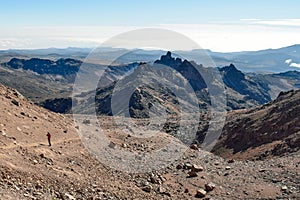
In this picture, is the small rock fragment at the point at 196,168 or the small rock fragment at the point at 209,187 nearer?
the small rock fragment at the point at 209,187

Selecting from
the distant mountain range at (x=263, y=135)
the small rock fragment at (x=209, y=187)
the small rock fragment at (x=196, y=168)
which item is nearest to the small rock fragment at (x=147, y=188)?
the small rock fragment at (x=209, y=187)

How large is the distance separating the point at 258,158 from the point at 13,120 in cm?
2804

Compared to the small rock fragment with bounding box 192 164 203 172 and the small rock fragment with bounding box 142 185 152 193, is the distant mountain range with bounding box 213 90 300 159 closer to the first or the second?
the small rock fragment with bounding box 192 164 203 172

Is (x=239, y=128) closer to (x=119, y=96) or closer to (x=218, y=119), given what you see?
(x=218, y=119)

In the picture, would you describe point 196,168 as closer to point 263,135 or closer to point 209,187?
point 209,187

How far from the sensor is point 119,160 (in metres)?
29.7

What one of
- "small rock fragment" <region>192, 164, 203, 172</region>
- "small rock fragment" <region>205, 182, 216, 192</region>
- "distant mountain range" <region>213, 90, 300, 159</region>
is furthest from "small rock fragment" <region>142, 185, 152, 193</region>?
"distant mountain range" <region>213, 90, 300, 159</region>

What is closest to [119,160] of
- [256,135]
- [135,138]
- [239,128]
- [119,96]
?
[135,138]

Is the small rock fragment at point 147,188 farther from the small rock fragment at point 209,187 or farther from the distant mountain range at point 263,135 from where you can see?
the distant mountain range at point 263,135

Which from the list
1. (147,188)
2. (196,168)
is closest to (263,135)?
(196,168)

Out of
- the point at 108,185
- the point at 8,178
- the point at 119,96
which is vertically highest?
the point at 8,178

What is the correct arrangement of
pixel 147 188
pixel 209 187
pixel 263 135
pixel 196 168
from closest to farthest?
pixel 147 188, pixel 209 187, pixel 196 168, pixel 263 135

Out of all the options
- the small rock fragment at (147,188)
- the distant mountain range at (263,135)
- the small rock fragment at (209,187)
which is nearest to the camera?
the small rock fragment at (147,188)

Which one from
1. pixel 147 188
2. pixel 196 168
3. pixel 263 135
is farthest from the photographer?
pixel 263 135
